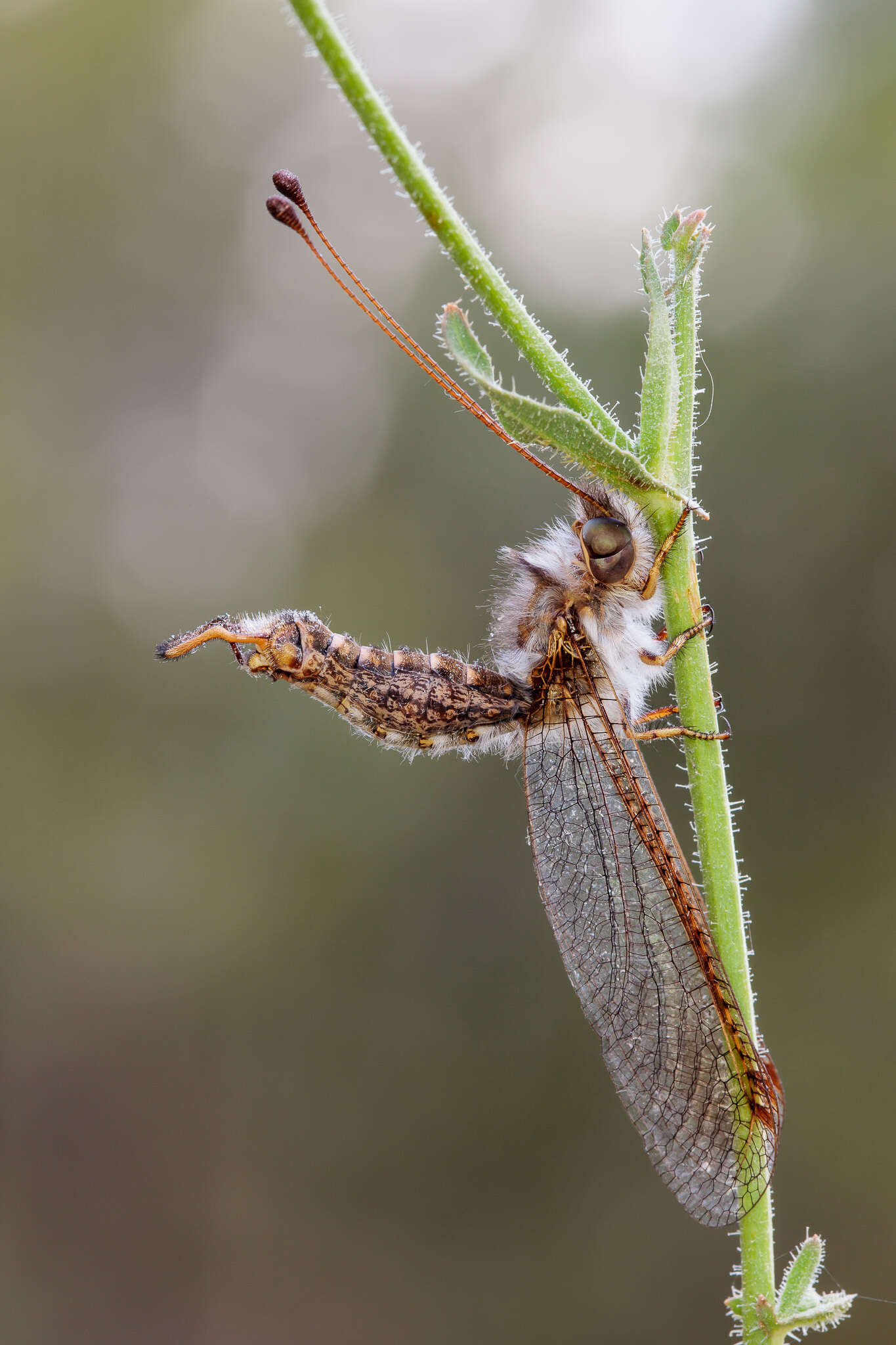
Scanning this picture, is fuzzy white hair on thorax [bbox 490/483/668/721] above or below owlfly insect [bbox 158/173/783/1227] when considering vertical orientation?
above

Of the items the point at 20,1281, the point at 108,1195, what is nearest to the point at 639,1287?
the point at 108,1195

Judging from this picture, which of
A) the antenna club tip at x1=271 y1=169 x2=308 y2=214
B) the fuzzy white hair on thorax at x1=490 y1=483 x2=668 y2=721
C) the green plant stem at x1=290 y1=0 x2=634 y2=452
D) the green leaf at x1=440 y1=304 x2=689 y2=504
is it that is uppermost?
the fuzzy white hair on thorax at x1=490 y1=483 x2=668 y2=721

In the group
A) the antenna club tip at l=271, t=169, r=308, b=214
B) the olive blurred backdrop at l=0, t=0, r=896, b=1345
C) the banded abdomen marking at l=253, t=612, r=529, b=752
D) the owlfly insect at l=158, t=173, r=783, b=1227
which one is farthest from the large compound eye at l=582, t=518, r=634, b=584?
the olive blurred backdrop at l=0, t=0, r=896, b=1345

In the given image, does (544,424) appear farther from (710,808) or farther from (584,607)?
(584,607)

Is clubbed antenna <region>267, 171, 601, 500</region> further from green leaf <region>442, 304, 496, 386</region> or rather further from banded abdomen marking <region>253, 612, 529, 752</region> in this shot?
banded abdomen marking <region>253, 612, 529, 752</region>

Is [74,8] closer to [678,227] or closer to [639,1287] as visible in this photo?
[678,227]

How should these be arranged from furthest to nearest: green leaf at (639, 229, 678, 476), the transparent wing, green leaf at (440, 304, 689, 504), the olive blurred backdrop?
the olive blurred backdrop → the transparent wing → green leaf at (639, 229, 678, 476) → green leaf at (440, 304, 689, 504)
